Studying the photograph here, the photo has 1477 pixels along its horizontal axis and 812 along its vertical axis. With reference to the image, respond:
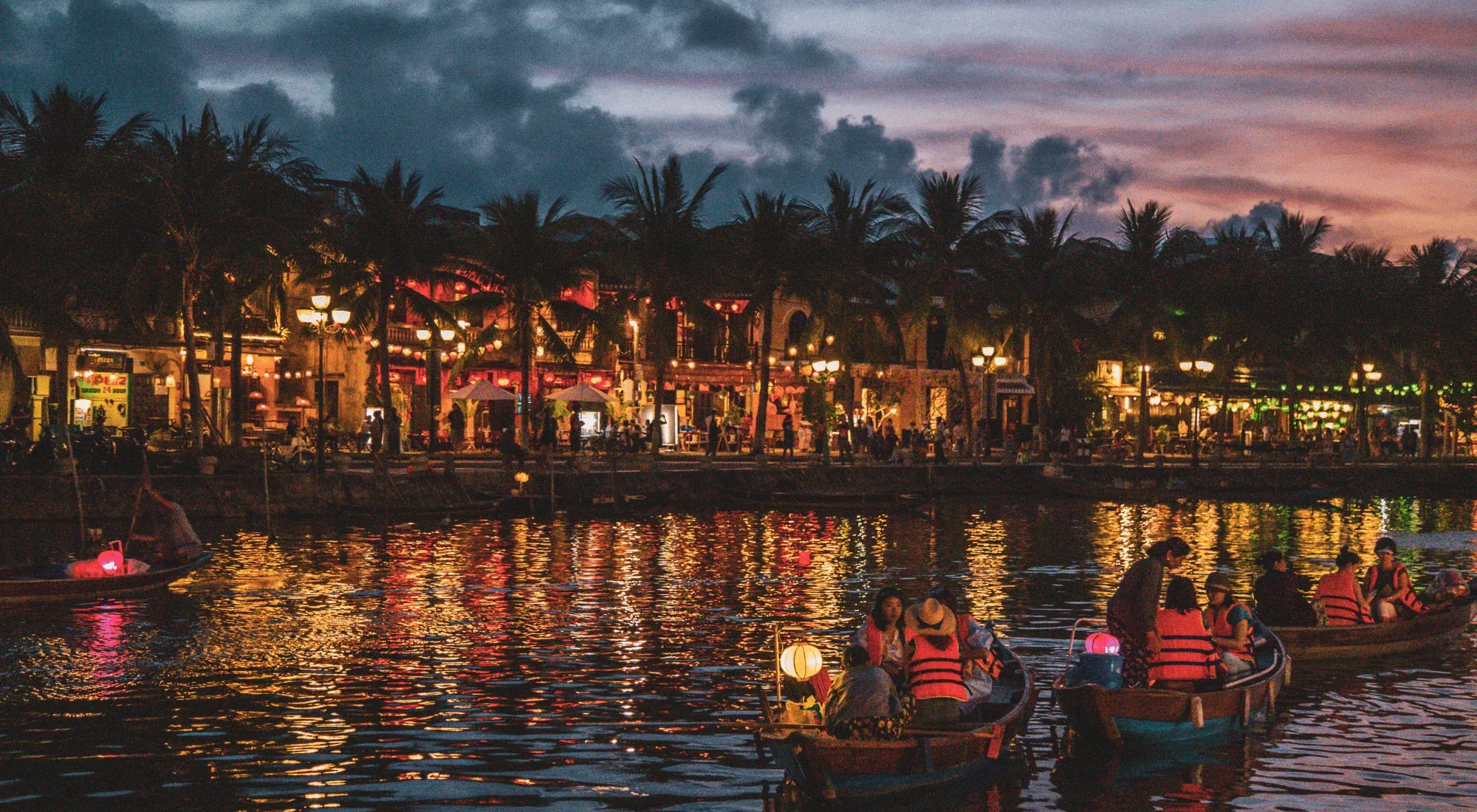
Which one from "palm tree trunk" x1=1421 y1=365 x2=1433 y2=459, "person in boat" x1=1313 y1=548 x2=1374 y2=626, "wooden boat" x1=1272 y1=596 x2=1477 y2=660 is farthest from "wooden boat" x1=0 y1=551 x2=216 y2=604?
"palm tree trunk" x1=1421 y1=365 x2=1433 y2=459

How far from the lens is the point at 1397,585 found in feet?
69.6

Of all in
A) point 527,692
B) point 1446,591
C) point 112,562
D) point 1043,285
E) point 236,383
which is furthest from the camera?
point 1043,285

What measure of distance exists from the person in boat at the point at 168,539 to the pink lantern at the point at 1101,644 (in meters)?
18.5

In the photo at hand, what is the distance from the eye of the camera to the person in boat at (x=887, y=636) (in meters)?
13.8

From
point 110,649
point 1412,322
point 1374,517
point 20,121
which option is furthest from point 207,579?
point 1412,322

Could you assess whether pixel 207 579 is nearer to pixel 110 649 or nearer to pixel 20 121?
pixel 110 649

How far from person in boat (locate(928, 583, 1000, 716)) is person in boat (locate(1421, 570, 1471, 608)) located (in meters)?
10.8

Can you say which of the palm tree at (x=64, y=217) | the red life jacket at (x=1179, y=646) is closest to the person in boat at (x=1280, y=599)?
the red life jacket at (x=1179, y=646)

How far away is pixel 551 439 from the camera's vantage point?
54.4 m

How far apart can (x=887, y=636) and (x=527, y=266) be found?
42.2 m

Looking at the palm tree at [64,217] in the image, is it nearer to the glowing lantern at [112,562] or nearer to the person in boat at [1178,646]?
the glowing lantern at [112,562]

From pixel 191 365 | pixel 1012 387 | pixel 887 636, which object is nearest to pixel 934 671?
pixel 887 636

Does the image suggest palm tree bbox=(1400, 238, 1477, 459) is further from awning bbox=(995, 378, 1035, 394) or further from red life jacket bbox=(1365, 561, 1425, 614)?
red life jacket bbox=(1365, 561, 1425, 614)

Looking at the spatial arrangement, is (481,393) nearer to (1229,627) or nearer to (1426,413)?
(1229,627)
